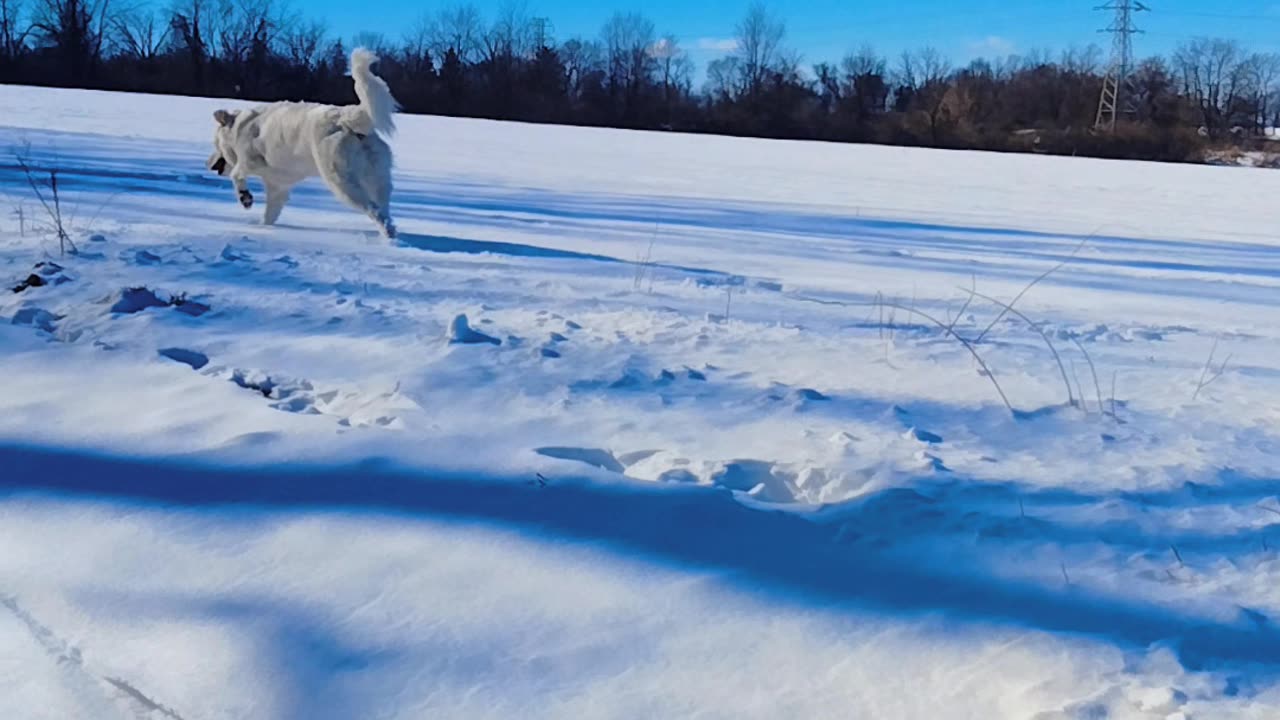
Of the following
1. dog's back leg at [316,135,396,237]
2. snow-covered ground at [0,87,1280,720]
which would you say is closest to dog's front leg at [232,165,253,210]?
dog's back leg at [316,135,396,237]

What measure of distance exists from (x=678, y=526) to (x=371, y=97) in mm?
4799

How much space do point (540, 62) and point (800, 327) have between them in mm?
54569

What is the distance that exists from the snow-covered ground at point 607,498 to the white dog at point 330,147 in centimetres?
148

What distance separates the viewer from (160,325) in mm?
3359

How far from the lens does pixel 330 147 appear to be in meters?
6.20

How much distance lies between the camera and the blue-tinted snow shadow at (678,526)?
1.58m

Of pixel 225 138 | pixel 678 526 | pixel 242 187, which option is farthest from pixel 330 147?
pixel 678 526

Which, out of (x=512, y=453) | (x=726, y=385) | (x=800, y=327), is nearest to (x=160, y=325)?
(x=512, y=453)

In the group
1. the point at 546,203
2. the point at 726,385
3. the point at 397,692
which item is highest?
the point at 546,203

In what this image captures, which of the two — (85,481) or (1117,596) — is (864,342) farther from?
(85,481)

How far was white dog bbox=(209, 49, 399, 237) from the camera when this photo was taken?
6.02 metres

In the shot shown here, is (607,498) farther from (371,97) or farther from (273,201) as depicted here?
(273,201)

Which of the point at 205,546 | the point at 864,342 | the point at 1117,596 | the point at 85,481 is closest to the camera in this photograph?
the point at 1117,596

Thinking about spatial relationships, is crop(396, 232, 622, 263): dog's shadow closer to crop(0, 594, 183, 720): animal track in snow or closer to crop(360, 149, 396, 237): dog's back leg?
crop(360, 149, 396, 237): dog's back leg
